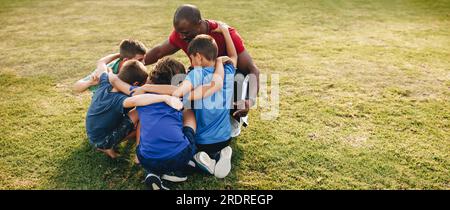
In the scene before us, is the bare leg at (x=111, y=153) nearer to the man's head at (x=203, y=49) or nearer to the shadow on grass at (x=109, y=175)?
the shadow on grass at (x=109, y=175)

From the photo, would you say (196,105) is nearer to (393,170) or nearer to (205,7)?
(393,170)

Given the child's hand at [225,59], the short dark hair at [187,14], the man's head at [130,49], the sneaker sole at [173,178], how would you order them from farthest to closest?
the man's head at [130,49] < the short dark hair at [187,14] < the child's hand at [225,59] < the sneaker sole at [173,178]

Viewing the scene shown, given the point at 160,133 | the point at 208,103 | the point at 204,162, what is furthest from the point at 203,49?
the point at 204,162

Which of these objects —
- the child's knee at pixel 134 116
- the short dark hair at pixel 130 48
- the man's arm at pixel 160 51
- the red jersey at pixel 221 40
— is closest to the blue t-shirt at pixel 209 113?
the child's knee at pixel 134 116

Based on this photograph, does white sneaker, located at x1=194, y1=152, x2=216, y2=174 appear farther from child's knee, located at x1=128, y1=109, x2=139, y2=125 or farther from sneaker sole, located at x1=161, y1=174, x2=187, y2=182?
child's knee, located at x1=128, y1=109, x2=139, y2=125

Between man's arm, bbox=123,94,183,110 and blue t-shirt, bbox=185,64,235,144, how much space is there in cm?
26

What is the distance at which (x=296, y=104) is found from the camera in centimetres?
477

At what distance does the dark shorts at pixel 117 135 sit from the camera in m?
3.54

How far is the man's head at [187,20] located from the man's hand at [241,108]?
2.85 ft

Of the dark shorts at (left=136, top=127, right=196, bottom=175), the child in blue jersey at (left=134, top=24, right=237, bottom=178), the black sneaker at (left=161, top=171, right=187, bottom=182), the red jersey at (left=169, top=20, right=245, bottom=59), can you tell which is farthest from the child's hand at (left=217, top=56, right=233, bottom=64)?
the black sneaker at (left=161, top=171, right=187, bottom=182)

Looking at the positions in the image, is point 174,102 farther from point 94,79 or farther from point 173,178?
point 94,79

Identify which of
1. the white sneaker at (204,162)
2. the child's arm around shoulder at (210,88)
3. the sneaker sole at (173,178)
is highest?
the child's arm around shoulder at (210,88)

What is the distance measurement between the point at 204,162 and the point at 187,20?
1469 mm
